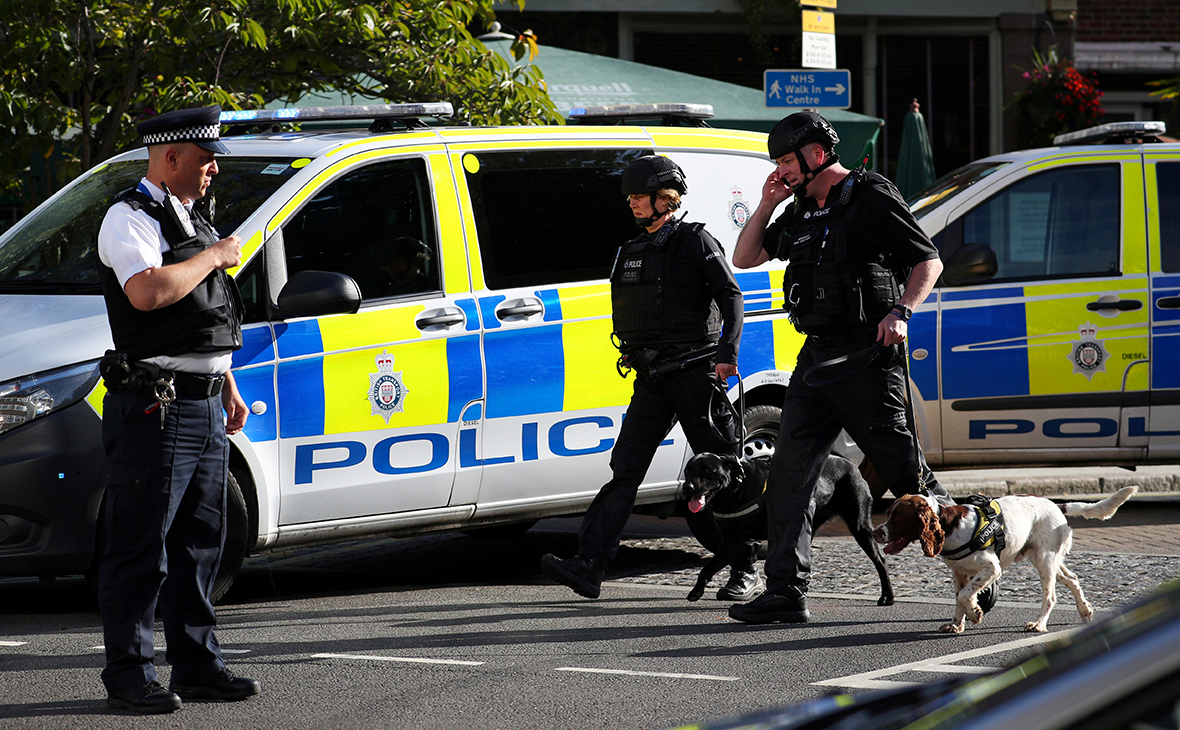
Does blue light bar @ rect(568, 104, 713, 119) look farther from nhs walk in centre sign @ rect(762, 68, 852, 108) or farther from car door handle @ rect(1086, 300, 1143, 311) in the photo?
nhs walk in centre sign @ rect(762, 68, 852, 108)

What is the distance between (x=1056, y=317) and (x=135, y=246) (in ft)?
18.4

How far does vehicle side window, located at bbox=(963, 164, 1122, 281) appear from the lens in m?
7.98

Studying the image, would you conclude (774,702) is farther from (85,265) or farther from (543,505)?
(85,265)

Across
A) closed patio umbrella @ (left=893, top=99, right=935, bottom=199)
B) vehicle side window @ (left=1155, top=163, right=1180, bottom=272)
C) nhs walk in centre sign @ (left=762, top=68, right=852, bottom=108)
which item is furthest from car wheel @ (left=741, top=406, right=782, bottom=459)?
closed patio umbrella @ (left=893, top=99, right=935, bottom=199)

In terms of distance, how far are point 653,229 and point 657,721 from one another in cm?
262

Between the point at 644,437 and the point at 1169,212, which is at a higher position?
the point at 1169,212

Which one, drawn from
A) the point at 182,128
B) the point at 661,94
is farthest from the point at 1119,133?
the point at 182,128

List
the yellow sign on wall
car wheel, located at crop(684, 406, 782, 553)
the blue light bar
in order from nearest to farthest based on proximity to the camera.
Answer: car wheel, located at crop(684, 406, 782, 553)
the blue light bar
the yellow sign on wall

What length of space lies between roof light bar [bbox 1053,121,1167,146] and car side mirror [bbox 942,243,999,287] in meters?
1.17

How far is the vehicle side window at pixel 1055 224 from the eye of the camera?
26.2 ft

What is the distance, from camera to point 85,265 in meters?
5.66

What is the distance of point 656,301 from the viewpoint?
5.90 metres

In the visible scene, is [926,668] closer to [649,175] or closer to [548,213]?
[649,175]

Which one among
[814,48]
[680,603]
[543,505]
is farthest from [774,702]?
[814,48]
